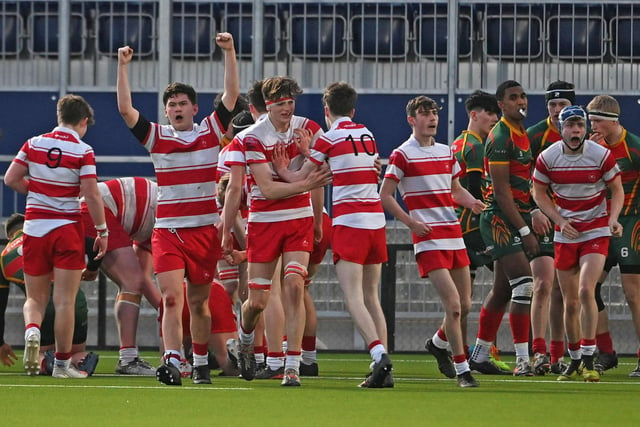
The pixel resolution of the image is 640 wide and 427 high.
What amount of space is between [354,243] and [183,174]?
3.25ft

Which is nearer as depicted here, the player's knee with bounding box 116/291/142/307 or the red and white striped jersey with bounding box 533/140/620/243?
the red and white striped jersey with bounding box 533/140/620/243

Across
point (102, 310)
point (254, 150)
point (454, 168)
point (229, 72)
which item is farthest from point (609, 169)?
point (102, 310)

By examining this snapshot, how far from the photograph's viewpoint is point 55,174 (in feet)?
29.7

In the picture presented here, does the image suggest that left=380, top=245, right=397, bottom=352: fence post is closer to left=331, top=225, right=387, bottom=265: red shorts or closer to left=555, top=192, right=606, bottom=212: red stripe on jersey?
left=555, top=192, right=606, bottom=212: red stripe on jersey

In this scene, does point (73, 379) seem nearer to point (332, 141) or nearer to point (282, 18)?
point (332, 141)

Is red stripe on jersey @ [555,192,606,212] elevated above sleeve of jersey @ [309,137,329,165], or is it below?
below

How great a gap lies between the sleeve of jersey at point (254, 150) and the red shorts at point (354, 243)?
22.6 inches

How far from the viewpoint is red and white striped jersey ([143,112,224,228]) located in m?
8.38

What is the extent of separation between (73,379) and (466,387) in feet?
7.41

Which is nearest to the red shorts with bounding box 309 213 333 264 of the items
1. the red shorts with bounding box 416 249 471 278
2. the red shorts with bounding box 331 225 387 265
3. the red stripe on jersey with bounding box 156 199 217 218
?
the red shorts with bounding box 416 249 471 278

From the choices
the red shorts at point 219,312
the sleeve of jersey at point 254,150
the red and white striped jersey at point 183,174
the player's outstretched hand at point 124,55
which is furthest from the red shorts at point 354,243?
the player's outstretched hand at point 124,55

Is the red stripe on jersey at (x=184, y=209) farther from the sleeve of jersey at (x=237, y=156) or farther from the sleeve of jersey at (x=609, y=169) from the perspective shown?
the sleeve of jersey at (x=609, y=169)

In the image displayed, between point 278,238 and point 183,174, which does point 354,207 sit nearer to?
point 278,238

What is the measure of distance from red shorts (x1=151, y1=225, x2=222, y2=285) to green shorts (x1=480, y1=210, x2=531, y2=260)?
1955 millimetres
